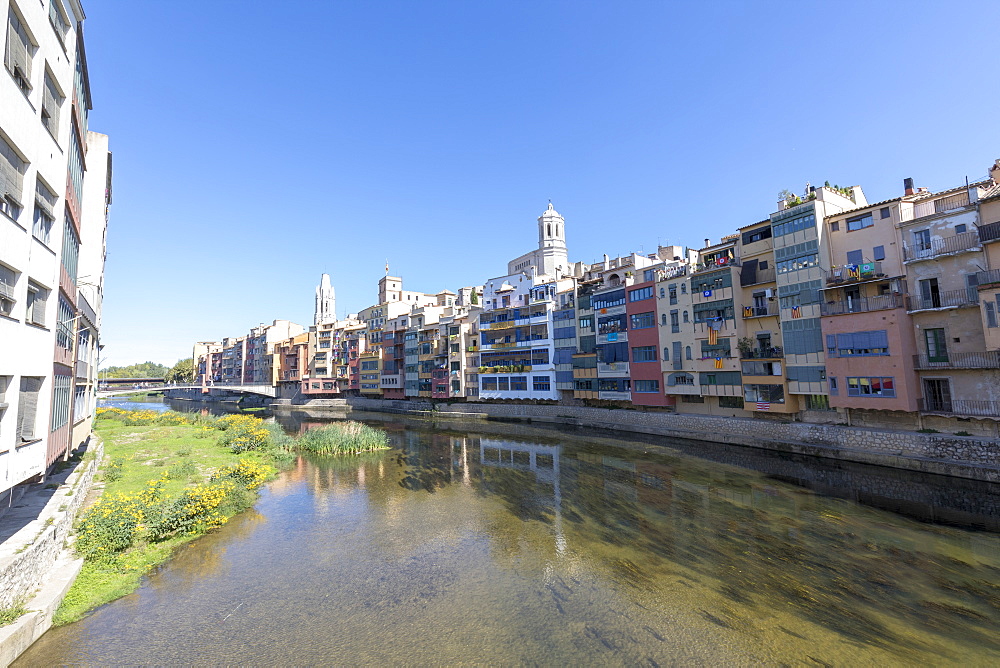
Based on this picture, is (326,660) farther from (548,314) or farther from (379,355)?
(379,355)

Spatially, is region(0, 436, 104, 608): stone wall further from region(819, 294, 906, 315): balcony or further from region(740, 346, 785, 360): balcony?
region(740, 346, 785, 360): balcony

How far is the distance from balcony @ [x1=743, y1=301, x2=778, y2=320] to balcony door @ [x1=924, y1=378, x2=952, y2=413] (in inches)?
429

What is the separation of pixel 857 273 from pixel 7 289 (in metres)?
43.8

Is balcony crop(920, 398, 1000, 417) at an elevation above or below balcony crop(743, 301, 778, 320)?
below

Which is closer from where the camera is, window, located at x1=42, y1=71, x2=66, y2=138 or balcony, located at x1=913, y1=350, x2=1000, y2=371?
window, located at x1=42, y1=71, x2=66, y2=138

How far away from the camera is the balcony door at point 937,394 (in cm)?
2852

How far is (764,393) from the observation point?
3766cm

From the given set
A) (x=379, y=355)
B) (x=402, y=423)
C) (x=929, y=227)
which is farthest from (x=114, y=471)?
(x=379, y=355)

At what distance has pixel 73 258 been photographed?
58.4ft

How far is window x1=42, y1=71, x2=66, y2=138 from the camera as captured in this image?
12.7m

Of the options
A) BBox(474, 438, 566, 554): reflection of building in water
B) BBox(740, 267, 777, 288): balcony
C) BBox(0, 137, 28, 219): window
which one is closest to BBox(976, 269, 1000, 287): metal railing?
BBox(740, 267, 777, 288): balcony

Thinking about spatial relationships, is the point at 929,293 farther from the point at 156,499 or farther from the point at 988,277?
the point at 156,499

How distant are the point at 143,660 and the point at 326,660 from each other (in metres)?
4.62

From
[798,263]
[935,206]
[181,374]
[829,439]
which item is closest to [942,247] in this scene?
[935,206]
